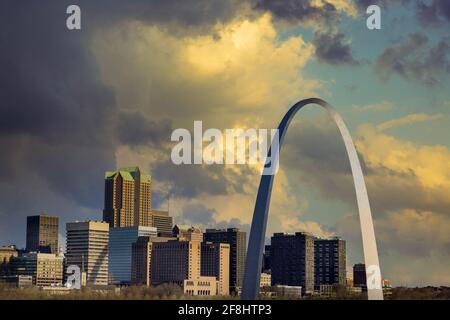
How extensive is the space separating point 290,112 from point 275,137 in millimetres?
2465

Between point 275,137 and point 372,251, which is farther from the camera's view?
point 372,251

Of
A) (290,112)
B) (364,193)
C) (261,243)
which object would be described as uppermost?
(290,112)

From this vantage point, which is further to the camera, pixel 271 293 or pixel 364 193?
pixel 271 293
